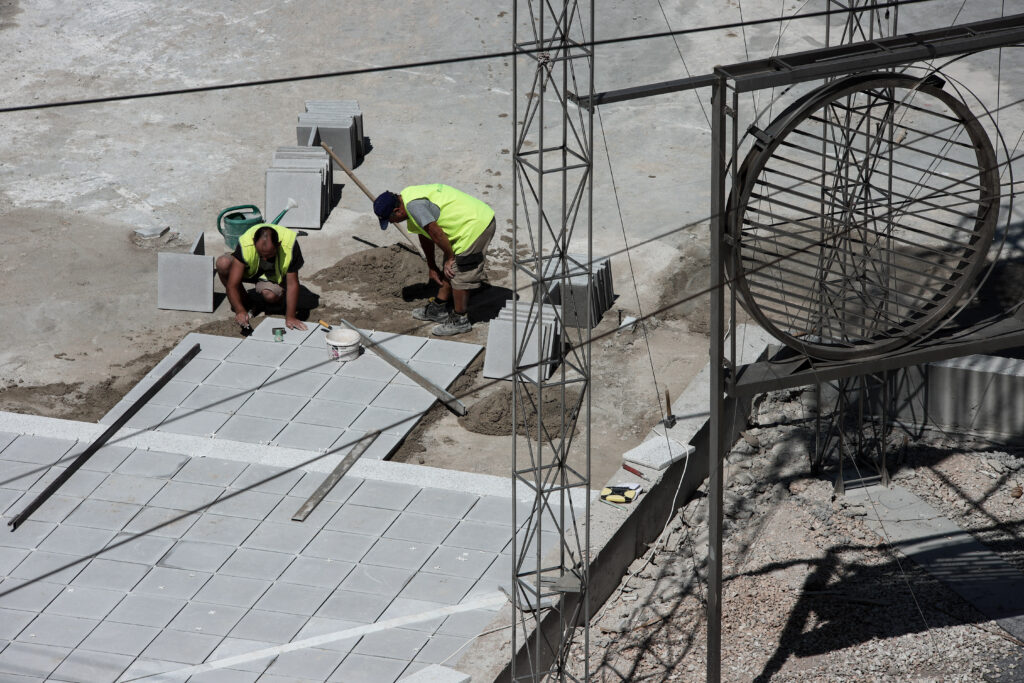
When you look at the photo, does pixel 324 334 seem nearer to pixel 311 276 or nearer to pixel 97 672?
pixel 311 276

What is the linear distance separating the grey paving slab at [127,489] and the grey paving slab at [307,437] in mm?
1086

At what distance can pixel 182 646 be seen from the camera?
8320 mm

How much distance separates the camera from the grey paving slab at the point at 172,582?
8.83 m

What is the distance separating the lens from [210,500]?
386 inches

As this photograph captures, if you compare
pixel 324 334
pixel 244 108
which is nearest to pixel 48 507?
pixel 324 334

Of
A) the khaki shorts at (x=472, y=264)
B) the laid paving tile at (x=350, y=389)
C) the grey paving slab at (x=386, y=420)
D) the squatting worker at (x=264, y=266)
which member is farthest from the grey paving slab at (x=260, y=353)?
the khaki shorts at (x=472, y=264)

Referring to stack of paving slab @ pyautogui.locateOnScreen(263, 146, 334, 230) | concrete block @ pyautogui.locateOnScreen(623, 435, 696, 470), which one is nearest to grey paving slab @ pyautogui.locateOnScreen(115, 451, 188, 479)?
concrete block @ pyautogui.locateOnScreen(623, 435, 696, 470)

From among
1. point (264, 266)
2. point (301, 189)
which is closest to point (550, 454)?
point (264, 266)

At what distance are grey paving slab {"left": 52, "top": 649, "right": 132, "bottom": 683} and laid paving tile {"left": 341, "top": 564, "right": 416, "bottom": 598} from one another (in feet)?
5.15

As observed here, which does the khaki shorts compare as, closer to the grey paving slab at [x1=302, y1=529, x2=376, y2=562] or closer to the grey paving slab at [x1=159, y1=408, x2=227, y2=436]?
the grey paving slab at [x1=159, y1=408, x2=227, y2=436]

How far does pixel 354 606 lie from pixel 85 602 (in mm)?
1838

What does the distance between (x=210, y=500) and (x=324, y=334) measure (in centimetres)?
264

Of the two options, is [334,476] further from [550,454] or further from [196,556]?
[550,454]

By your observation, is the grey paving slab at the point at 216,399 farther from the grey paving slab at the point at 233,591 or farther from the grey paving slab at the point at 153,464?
the grey paving slab at the point at 233,591
